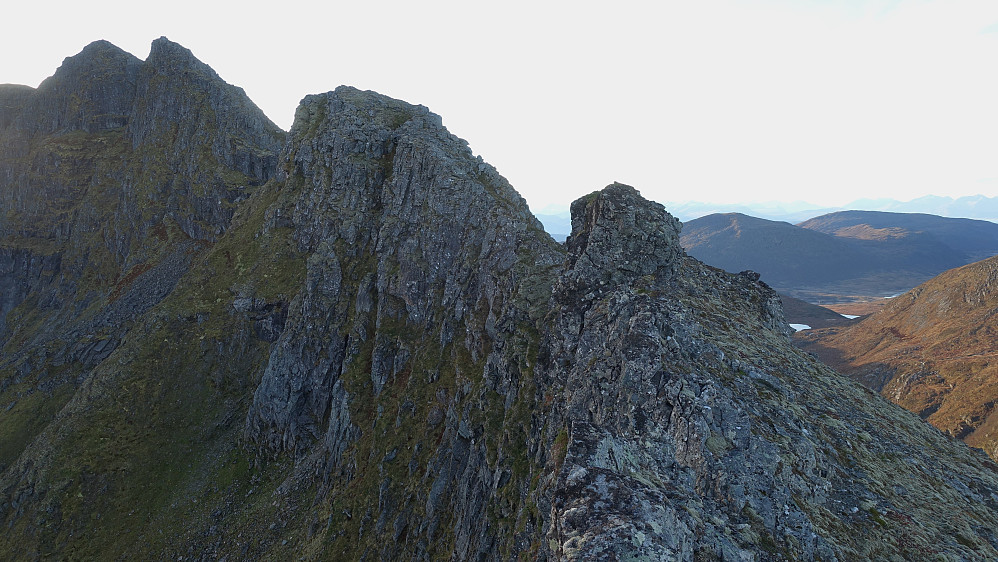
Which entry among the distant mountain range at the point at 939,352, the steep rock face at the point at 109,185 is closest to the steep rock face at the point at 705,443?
the distant mountain range at the point at 939,352

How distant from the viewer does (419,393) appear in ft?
162

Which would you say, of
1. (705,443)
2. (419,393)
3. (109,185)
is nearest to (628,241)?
(705,443)

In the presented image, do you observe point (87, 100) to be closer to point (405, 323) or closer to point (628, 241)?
point (405, 323)

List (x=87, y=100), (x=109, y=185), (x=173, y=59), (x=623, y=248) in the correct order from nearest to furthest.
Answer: (x=623, y=248)
(x=109, y=185)
(x=173, y=59)
(x=87, y=100)

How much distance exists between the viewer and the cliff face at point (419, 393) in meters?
15.6

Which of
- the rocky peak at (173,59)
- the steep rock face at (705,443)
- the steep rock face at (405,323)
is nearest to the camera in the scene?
the steep rock face at (705,443)

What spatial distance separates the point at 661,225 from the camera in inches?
1207

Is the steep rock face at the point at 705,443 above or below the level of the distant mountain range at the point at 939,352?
above

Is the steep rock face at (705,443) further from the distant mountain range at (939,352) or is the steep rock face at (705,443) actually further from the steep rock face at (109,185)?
the steep rock face at (109,185)

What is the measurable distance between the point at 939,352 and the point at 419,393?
167103mm

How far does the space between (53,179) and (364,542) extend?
14520 cm

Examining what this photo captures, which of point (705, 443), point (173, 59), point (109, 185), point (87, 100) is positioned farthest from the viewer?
point (87, 100)

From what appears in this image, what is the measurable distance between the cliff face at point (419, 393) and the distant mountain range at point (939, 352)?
9667cm

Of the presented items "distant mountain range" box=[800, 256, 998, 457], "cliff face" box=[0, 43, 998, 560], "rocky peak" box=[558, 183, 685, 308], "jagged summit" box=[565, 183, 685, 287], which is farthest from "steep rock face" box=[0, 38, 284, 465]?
"distant mountain range" box=[800, 256, 998, 457]
